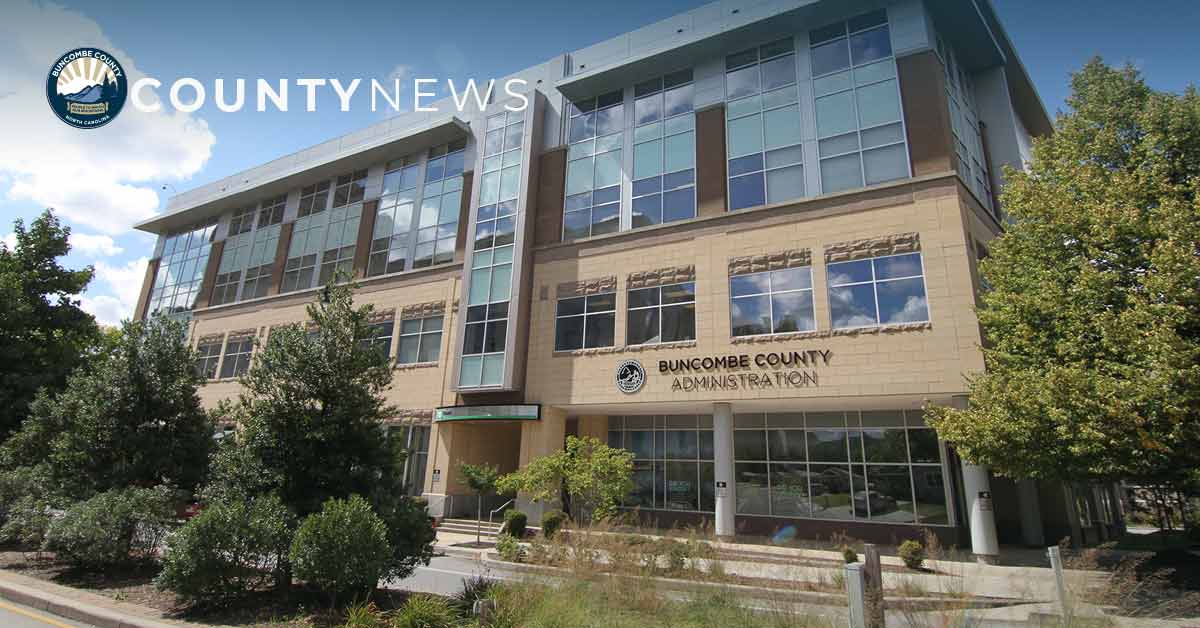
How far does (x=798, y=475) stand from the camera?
23141 millimetres

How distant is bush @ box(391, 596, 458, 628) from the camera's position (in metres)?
7.89

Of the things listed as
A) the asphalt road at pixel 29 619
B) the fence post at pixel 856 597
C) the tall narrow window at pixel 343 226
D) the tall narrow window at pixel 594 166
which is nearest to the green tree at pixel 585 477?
the tall narrow window at pixel 594 166

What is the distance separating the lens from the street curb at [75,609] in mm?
8523

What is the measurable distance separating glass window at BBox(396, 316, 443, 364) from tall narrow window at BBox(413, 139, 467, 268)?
133 inches

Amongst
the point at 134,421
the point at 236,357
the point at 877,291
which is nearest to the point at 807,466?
the point at 877,291

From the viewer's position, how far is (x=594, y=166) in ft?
95.8

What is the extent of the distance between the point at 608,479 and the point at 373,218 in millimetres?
23754

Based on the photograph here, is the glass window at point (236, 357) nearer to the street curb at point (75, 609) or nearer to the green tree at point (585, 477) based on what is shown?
the green tree at point (585, 477)

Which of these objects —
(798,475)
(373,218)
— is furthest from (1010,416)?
(373,218)

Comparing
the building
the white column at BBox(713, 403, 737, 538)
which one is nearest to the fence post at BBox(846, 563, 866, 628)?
the building

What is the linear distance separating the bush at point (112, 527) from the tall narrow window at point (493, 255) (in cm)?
1556

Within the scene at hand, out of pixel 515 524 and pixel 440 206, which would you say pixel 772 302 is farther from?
pixel 440 206

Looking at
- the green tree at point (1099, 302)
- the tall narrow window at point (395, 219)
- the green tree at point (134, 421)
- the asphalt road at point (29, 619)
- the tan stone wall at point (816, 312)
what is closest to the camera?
the asphalt road at point (29, 619)

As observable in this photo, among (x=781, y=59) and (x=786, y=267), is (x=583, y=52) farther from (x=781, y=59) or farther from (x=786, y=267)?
(x=786, y=267)
